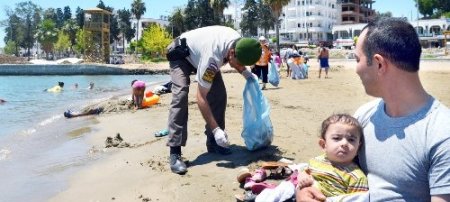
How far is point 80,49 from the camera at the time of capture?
87812 millimetres

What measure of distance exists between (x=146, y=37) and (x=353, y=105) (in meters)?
65.9

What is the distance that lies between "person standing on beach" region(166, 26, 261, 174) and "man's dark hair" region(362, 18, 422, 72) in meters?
2.45

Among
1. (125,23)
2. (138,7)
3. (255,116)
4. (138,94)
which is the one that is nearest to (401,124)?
(255,116)

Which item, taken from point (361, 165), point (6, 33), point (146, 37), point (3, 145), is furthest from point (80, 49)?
point (361, 165)

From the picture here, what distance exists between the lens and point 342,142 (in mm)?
2330

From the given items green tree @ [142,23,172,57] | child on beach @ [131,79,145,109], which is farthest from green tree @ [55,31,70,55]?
child on beach @ [131,79,145,109]

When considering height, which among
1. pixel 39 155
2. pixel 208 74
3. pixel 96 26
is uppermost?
pixel 96 26

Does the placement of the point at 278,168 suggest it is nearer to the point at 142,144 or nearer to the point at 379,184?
the point at 379,184

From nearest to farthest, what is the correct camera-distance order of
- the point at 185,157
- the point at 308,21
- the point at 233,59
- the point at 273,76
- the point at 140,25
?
1. the point at 233,59
2. the point at 185,157
3. the point at 273,76
4. the point at 308,21
5. the point at 140,25

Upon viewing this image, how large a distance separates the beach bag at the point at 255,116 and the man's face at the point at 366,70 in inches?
114

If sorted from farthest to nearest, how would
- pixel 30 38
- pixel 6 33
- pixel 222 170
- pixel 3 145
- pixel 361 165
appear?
pixel 6 33
pixel 30 38
pixel 3 145
pixel 222 170
pixel 361 165

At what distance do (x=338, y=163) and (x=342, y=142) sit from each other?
135 mm

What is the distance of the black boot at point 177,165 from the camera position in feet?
15.1

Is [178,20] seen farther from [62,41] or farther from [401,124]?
[401,124]
